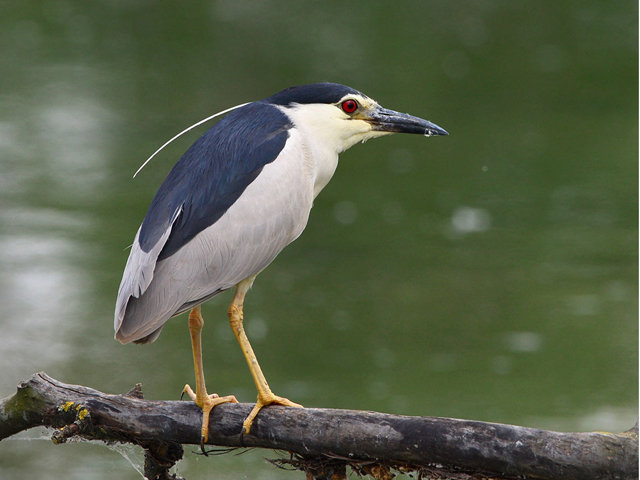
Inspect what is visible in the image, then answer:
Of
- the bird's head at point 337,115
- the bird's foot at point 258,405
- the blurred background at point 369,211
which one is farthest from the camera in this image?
the blurred background at point 369,211

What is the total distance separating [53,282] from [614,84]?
5592 mm

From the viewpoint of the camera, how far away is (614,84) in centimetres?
872

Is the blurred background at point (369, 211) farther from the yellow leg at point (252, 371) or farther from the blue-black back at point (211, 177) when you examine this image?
the blue-black back at point (211, 177)

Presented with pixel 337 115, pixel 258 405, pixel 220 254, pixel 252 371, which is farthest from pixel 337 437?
pixel 337 115

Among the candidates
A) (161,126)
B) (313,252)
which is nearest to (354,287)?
(313,252)

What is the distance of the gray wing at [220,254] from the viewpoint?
2.56 metres

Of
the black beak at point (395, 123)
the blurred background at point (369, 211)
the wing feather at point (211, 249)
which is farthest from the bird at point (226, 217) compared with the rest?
the blurred background at point (369, 211)

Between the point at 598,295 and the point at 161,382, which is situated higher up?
the point at 598,295

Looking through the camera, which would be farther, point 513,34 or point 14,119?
point 513,34

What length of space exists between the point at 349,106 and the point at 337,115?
0.17ft

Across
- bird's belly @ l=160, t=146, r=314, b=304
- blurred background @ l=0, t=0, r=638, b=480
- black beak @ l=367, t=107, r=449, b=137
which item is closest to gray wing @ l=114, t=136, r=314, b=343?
bird's belly @ l=160, t=146, r=314, b=304

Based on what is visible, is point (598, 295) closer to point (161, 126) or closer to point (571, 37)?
point (161, 126)

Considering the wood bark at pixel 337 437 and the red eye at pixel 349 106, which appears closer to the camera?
the wood bark at pixel 337 437

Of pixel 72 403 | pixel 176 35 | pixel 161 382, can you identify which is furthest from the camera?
pixel 176 35
